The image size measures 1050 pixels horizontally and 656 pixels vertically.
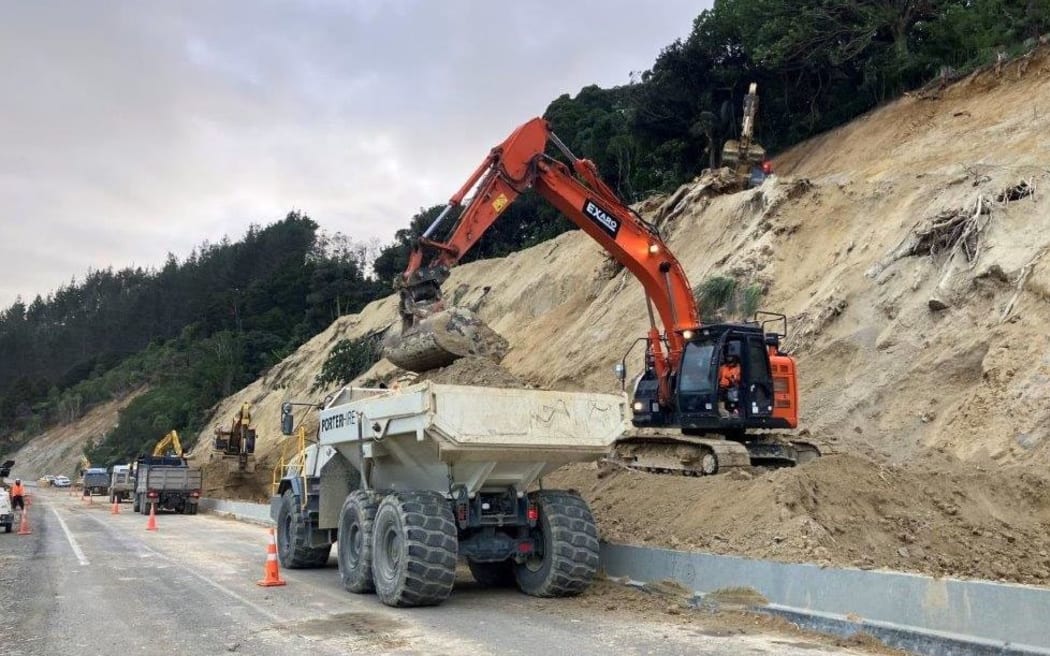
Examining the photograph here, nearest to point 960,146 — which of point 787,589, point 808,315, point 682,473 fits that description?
point 808,315

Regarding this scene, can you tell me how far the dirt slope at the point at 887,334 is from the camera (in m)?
9.69

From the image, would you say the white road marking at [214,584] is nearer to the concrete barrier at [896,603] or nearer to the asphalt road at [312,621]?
the asphalt road at [312,621]

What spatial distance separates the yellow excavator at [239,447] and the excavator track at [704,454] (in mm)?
23065

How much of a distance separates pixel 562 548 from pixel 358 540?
2414mm

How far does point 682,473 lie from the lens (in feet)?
41.8

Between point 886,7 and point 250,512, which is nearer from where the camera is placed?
point 250,512

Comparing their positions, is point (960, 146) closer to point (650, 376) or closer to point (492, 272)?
point (650, 376)

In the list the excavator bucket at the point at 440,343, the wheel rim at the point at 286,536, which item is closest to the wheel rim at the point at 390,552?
the wheel rim at the point at 286,536

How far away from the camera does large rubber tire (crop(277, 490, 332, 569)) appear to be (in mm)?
11922

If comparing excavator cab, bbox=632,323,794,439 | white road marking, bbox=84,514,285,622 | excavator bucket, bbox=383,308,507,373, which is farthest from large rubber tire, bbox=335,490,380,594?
excavator bucket, bbox=383,308,507,373

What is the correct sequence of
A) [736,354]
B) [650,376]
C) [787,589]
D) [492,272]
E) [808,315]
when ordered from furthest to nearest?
[492,272] < [808,315] < [650,376] < [736,354] < [787,589]

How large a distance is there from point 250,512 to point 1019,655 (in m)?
23.2

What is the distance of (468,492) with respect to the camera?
29.8ft

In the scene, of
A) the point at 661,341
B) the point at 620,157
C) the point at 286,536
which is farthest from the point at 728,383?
the point at 620,157
